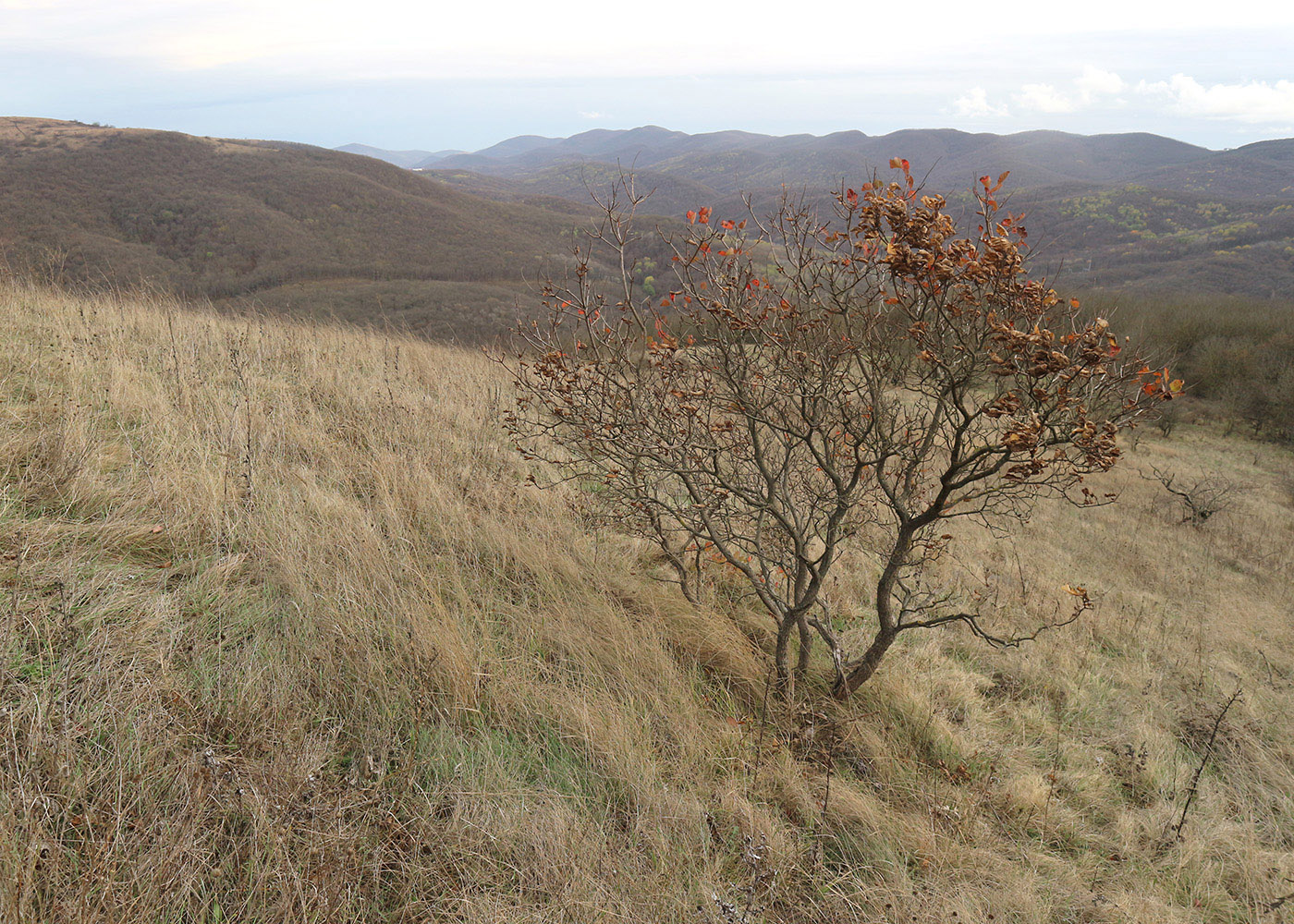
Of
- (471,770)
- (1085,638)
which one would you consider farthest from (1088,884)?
(1085,638)

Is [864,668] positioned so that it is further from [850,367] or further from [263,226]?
[263,226]

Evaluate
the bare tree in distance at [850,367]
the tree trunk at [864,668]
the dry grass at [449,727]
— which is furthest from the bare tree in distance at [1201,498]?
the bare tree in distance at [850,367]

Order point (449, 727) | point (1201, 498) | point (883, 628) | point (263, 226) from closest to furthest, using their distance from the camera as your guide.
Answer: point (449, 727) → point (883, 628) → point (1201, 498) → point (263, 226)

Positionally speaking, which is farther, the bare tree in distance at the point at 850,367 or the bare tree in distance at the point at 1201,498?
the bare tree in distance at the point at 1201,498

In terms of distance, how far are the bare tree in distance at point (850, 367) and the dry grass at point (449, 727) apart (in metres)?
0.58

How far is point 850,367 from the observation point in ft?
9.28

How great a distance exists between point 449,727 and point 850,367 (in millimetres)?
2304

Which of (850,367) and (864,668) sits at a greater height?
(850,367)

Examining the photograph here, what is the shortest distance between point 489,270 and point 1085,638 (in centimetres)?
4805

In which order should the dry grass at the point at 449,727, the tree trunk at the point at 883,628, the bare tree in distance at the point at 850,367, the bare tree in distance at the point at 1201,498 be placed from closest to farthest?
the dry grass at the point at 449,727
the bare tree in distance at the point at 850,367
the tree trunk at the point at 883,628
the bare tree in distance at the point at 1201,498

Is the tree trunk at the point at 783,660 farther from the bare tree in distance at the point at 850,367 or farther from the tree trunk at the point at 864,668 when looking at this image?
the tree trunk at the point at 864,668

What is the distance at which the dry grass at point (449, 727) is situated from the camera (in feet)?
5.05

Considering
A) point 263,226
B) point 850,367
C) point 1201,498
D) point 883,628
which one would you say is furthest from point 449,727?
point 263,226

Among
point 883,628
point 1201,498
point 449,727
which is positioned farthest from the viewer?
point 1201,498
